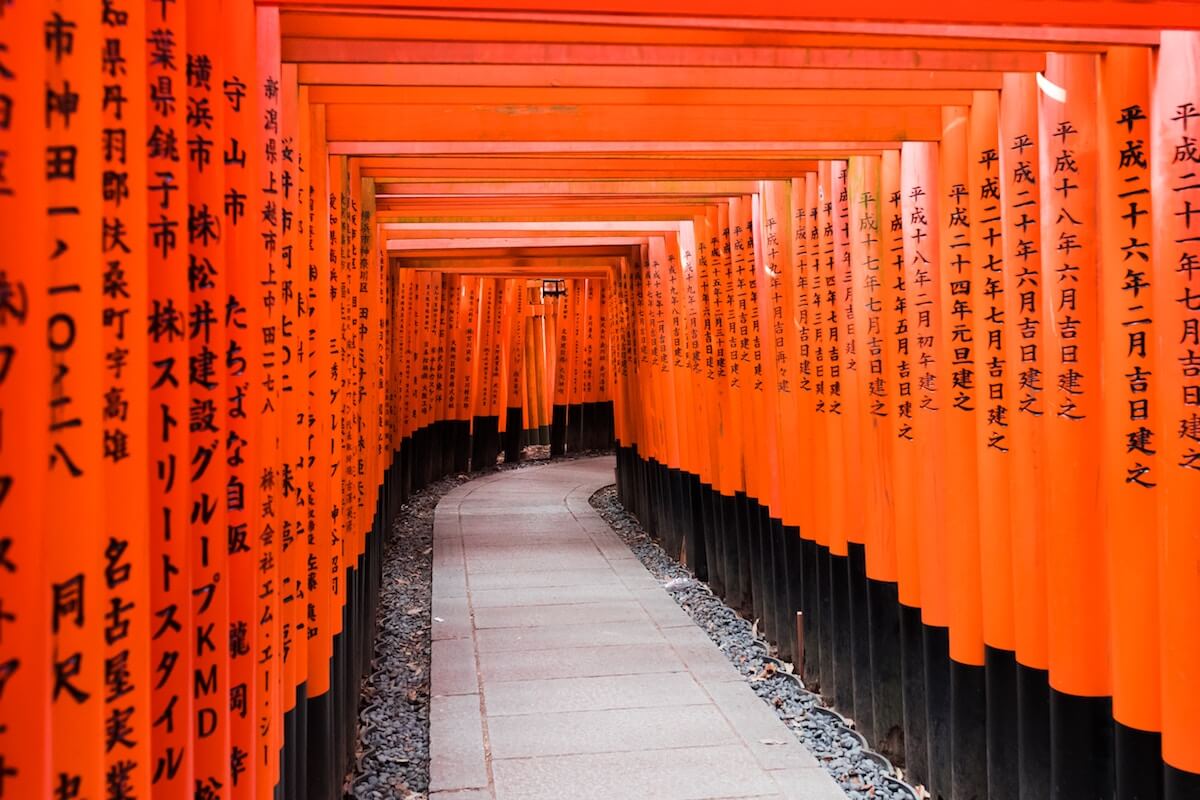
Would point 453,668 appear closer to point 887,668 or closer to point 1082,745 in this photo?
point 887,668

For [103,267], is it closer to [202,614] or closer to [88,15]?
[88,15]

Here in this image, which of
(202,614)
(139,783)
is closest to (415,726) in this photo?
(202,614)

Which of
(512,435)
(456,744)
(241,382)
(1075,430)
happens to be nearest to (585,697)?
(456,744)

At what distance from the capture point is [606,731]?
17.3ft

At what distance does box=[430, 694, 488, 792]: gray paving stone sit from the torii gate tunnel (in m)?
0.49

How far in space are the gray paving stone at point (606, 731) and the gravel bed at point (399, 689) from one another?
1.44ft

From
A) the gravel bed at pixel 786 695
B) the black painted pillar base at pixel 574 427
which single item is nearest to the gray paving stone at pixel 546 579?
the gravel bed at pixel 786 695

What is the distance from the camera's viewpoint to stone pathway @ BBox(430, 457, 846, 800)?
4.64 meters

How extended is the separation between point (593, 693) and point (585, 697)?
8 centimetres

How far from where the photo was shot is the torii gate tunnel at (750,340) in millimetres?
1361

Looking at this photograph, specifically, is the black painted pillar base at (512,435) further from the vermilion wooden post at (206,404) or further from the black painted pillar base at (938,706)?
the vermilion wooden post at (206,404)

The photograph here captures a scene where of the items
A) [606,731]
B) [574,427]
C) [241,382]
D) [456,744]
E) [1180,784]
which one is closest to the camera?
[241,382]

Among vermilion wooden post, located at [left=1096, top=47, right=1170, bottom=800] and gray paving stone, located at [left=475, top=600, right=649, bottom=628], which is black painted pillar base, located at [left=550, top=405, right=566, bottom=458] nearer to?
gray paving stone, located at [left=475, top=600, right=649, bottom=628]

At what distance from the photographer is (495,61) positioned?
10.1 feet
